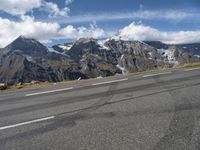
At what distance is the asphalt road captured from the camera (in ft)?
20.9

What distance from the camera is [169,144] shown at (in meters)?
6.04

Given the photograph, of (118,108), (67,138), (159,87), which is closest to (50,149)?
(67,138)

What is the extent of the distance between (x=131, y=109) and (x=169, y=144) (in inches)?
124

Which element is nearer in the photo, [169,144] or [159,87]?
[169,144]

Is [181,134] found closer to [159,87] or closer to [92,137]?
[92,137]

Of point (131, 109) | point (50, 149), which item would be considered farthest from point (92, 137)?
point (131, 109)

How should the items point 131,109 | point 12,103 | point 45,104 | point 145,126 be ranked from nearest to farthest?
point 145,126 < point 131,109 < point 45,104 < point 12,103

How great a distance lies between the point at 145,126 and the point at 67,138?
1817 millimetres

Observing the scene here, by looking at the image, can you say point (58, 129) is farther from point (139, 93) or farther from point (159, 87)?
point (159, 87)

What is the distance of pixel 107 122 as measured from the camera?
788cm

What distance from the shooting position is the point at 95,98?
11.5 metres

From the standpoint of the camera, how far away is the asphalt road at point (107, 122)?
637 cm

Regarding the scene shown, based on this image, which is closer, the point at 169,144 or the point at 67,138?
the point at 169,144

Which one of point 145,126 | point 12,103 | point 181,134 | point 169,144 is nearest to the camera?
point 169,144
